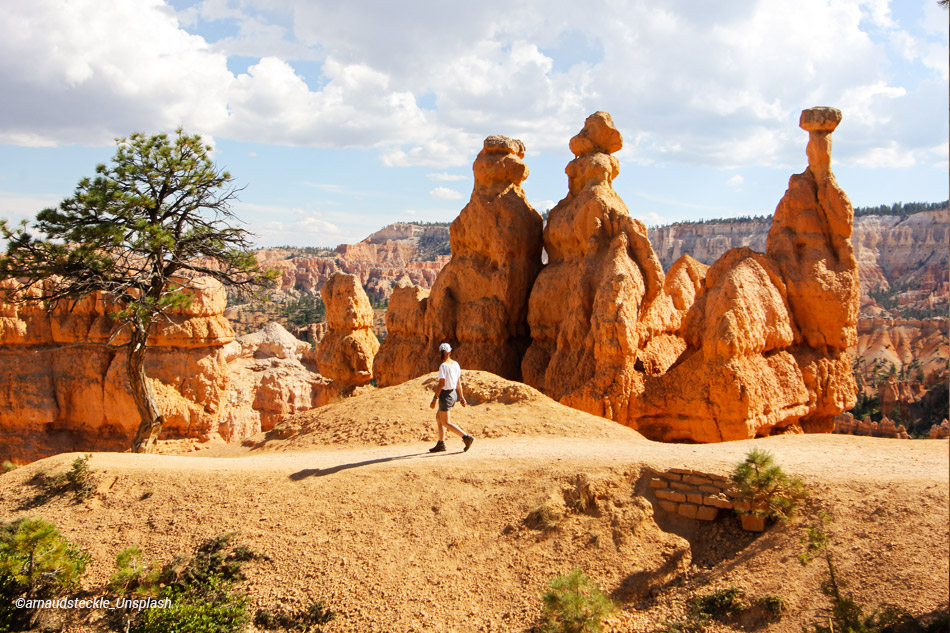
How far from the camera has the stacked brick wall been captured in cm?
891

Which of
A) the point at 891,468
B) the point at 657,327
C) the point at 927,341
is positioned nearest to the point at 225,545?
the point at 891,468

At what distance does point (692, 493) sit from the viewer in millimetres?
9086

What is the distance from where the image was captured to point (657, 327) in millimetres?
18656

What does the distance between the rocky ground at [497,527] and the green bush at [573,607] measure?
1.17 feet

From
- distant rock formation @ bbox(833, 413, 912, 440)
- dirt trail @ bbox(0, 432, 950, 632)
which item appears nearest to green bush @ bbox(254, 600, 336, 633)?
dirt trail @ bbox(0, 432, 950, 632)

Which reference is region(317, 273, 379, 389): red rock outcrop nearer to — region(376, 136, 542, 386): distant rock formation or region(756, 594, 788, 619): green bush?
region(376, 136, 542, 386): distant rock formation

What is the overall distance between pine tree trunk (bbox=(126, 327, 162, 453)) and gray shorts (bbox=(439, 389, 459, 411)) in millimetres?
7202

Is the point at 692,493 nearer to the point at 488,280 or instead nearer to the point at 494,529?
the point at 494,529

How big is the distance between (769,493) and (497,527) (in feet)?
11.8

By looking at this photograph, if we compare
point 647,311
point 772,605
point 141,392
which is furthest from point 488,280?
point 772,605

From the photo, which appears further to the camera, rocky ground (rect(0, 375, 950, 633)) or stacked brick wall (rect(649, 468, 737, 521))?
stacked brick wall (rect(649, 468, 737, 521))

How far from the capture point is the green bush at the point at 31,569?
29.4 ft

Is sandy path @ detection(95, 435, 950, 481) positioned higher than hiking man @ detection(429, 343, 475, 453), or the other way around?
hiking man @ detection(429, 343, 475, 453)

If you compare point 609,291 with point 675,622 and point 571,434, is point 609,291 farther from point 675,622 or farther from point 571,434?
point 675,622
